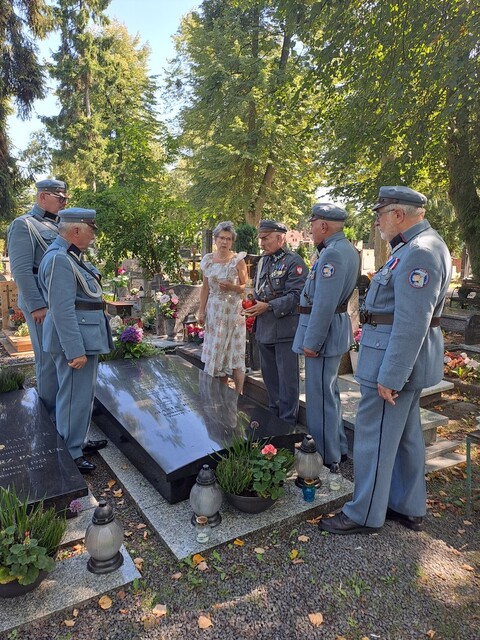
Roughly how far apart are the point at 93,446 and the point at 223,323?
1.74m

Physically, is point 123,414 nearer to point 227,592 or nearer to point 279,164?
point 227,592

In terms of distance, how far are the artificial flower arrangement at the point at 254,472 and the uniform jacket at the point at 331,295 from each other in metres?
0.86

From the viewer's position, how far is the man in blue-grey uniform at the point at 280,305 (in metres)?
4.00

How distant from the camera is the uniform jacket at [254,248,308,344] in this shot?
3.98m

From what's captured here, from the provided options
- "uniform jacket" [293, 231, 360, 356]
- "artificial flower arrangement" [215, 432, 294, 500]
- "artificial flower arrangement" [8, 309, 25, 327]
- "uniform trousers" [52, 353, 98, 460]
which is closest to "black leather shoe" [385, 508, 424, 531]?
"artificial flower arrangement" [215, 432, 294, 500]

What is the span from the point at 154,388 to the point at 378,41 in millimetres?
6060

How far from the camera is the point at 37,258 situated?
3.99m

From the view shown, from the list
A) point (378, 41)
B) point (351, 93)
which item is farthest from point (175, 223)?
point (378, 41)

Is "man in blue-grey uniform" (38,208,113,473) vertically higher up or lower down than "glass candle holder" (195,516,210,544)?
higher up

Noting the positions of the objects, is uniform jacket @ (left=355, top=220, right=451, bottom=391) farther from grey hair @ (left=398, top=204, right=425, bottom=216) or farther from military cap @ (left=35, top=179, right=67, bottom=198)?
military cap @ (left=35, top=179, right=67, bottom=198)

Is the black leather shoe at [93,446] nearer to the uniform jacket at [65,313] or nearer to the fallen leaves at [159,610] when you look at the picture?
the uniform jacket at [65,313]

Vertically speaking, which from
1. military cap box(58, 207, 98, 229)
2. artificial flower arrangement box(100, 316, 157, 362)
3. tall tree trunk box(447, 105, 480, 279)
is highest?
tall tree trunk box(447, 105, 480, 279)

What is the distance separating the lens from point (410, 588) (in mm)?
2377

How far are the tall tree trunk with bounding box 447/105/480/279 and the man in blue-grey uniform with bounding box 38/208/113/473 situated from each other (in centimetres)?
953
